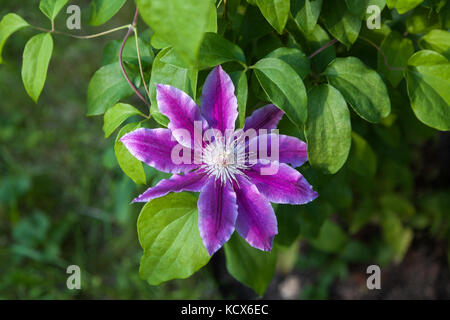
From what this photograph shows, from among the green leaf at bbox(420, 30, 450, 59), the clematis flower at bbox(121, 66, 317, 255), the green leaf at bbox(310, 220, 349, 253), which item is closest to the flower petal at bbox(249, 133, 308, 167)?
the clematis flower at bbox(121, 66, 317, 255)

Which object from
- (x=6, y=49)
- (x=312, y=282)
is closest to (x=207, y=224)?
(x=312, y=282)

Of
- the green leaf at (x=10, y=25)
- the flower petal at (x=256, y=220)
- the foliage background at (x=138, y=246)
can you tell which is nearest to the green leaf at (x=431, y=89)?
the flower petal at (x=256, y=220)

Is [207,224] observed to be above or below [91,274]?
above

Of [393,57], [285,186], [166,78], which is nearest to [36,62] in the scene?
[166,78]

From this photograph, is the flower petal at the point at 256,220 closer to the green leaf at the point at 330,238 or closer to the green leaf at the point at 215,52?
the green leaf at the point at 215,52

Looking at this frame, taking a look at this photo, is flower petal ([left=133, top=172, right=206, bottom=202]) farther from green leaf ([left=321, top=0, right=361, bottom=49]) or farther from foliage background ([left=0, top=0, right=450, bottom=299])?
foliage background ([left=0, top=0, right=450, bottom=299])

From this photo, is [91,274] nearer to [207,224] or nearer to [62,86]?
[62,86]
